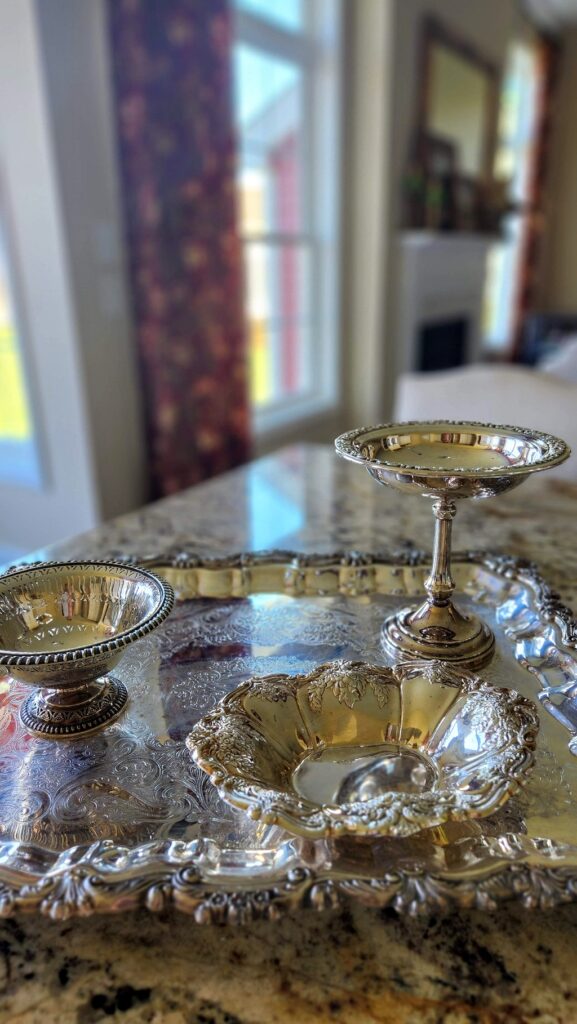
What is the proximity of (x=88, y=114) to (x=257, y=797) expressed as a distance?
85.2 inches

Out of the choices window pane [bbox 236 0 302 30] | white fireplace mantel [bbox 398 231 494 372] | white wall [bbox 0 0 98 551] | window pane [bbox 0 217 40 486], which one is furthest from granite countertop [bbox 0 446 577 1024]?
white fireplace mantel [bbox 398 231 494 372]

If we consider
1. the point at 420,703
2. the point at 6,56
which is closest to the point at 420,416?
the point at 420,703

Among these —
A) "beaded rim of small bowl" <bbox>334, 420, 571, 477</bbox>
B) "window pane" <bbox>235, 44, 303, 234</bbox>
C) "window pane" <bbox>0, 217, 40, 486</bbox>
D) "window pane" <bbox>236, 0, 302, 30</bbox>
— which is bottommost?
"window pane" <bbox>0, 217, 40, 486</bbox>

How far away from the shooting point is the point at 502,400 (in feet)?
5.02

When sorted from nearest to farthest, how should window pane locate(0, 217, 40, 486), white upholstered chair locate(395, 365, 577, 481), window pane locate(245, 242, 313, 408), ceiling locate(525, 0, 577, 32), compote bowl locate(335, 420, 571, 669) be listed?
compote bowl locate(335, 420, 571, 669), white upholstered chair locate(395, 365, 577, 481), window pane locate(0, 217, 40, 486), window pane locate(245, 242, 313, 408), ceiling locate(525, 0, 577, 32)

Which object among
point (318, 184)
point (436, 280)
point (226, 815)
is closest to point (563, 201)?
point (436, 280)

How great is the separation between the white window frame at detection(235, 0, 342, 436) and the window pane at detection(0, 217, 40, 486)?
0.92 meters

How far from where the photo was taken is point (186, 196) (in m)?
2.24

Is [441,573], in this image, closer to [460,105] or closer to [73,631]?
[73,631]

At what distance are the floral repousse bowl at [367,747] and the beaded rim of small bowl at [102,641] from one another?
0.10 metres

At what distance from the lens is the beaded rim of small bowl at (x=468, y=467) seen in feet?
2.04

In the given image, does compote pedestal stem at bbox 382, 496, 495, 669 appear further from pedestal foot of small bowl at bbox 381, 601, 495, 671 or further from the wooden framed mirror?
the wooden framed mirror

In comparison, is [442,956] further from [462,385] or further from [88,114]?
[88,114]

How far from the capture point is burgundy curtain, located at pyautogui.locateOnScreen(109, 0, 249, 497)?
2.06 meters
